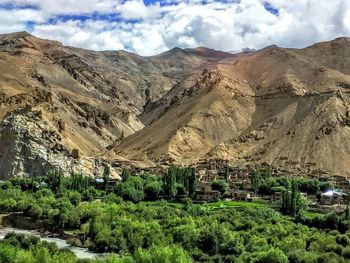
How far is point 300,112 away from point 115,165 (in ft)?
146

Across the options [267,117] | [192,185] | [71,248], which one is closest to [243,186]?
[192,185]

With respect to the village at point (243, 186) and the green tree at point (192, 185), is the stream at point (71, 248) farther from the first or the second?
the green tree at point (192, 185)

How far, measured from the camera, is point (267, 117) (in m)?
151

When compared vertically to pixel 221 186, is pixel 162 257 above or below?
below

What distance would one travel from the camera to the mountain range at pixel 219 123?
116500 mm

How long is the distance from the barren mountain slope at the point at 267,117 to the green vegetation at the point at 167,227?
38724 millimetres

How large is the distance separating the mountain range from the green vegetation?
21.0m

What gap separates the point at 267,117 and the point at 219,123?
11.4 metres

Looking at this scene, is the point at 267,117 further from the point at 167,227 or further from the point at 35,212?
the point at 167,227

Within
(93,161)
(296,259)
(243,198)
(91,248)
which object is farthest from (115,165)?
(296,259)

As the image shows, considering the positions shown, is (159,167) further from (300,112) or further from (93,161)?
(300,112)

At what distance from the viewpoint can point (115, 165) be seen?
12725 centimetres

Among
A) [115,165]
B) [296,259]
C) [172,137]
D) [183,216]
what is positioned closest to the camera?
[296,259]

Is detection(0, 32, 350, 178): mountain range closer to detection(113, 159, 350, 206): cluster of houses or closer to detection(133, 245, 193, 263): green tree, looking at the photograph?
detection(113, 159, 350, 206): cluster of houses
